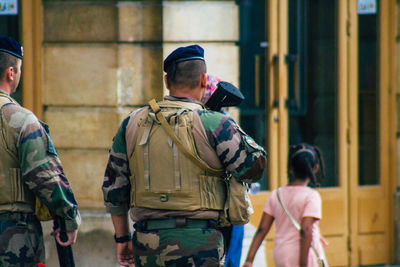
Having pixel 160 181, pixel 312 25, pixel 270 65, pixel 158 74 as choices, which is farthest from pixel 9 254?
pixel 312 25

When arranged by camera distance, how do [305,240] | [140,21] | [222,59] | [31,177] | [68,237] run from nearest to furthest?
[31,177] < [68,237] < [305,240] < [140,21] < [222,59]

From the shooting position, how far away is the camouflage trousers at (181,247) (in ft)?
11.0

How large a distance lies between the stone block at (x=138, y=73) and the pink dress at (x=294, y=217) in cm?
209

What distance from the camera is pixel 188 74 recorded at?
11.4 ft

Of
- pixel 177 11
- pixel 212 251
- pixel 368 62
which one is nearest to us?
pixel 212 251

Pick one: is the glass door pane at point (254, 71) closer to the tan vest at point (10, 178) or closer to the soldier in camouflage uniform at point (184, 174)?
the soldier in camouflage uniform at point (184, 174)

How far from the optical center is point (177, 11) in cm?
645

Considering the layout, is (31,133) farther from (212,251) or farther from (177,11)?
(177,11)

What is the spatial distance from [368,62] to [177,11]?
2.26 m

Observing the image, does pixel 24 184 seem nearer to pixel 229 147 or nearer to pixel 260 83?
pixel 229 147

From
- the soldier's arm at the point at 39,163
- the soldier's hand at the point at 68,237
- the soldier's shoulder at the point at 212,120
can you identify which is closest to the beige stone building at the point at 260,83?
the soldier's hand at the point at 68,237

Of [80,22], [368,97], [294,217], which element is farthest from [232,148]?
[368,97]

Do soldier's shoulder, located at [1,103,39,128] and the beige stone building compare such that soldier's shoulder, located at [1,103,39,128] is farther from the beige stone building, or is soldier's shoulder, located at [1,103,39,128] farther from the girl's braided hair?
the beige stone building

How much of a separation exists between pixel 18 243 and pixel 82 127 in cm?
292
